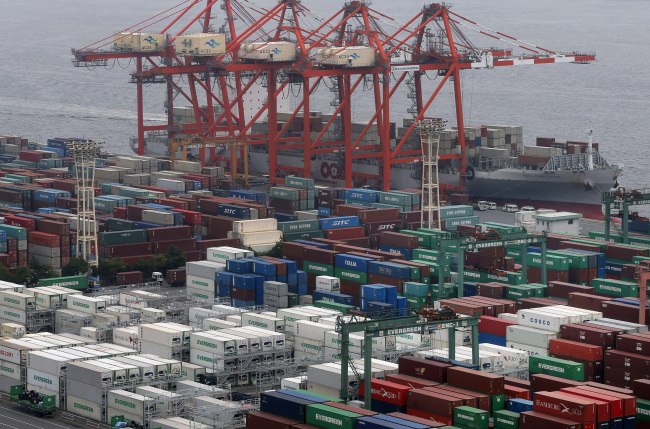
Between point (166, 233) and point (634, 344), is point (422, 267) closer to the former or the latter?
point (634, 344)

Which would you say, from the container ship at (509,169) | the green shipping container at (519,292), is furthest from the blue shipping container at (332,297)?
the container ship at (509,169)

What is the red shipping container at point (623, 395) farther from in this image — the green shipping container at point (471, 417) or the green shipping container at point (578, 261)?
the green shipping container at point (578, 261)

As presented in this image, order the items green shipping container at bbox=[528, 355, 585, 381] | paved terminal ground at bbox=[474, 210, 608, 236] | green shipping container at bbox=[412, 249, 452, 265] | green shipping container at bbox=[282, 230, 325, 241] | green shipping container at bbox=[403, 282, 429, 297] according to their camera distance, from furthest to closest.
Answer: paved terminal ground at bbox=[474, 210, 608, 236] → green shipping container at bbox=[282, 230, 325, 241] → green shipping container at bbox=[412, 249, 452, 265] → green shipping container at bbox=[403, 282, 429, 297] → green shipping container at bbox=[528, 355, 585, 381]

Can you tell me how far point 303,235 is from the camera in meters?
70.7

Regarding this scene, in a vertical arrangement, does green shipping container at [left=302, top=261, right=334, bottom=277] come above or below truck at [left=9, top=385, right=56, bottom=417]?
above

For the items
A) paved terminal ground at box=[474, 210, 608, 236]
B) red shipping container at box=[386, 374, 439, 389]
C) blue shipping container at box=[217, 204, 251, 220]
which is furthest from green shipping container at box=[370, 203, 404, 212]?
red shipping container at box=[386, 374, 439, 389]

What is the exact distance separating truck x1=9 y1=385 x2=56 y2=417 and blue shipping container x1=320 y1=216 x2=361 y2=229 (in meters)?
27.7

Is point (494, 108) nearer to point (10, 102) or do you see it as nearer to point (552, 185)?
point (10, 102)

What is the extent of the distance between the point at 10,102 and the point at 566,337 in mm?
132865

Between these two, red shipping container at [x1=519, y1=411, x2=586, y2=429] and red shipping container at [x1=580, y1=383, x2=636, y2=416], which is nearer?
red shipping container at [x1=519, y1=411, x2=586, y2=429]

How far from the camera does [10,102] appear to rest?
17038 centimetres

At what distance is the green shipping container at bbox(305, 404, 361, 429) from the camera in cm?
3722

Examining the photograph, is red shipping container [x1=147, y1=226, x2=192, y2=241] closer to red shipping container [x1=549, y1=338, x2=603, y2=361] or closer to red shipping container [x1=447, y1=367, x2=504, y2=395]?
red shipping container [x1=549, y1=338, x2=603, y2=361]

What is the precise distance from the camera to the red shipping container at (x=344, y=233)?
70500mm
